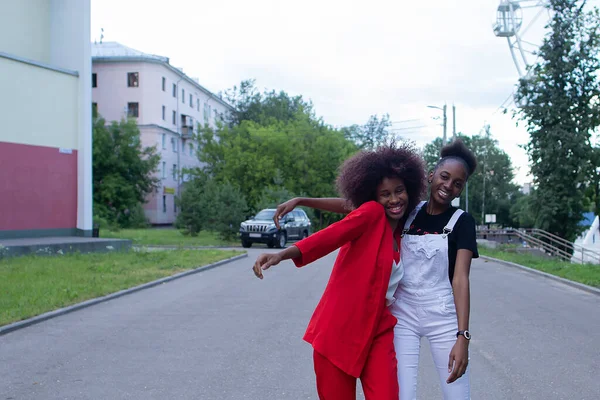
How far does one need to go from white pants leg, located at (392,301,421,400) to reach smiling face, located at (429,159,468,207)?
1.84ft

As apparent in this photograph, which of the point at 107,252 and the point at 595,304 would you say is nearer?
the point at 595,304

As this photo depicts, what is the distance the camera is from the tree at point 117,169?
49656mm

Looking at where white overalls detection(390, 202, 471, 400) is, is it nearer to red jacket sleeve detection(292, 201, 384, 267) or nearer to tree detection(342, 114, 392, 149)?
red jacket sleeve detection(292, 201, 384, 267)

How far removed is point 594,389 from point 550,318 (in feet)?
14.1

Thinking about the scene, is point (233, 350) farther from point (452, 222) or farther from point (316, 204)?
point (452, 222)

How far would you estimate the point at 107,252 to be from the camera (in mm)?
20453

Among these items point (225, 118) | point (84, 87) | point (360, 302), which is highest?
point (225, 118)

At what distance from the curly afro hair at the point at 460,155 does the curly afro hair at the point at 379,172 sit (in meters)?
0.14

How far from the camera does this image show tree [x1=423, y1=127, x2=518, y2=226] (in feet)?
250

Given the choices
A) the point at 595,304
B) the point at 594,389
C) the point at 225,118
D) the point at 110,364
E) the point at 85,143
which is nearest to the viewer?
the point at 594,389

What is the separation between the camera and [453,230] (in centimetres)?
320

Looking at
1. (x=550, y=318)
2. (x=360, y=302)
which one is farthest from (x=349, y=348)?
(x=550, y=318)

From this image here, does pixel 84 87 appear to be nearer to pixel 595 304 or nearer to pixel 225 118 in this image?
pixel 595 304

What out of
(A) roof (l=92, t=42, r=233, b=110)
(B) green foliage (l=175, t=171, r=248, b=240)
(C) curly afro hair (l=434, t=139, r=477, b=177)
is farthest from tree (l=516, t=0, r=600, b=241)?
(A) roof (l=92, t=42, r=233, b=110)
